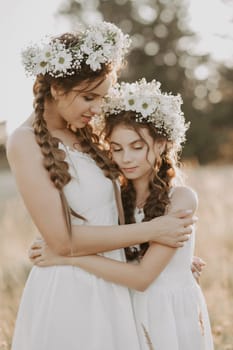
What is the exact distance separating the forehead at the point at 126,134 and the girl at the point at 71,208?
0.19 meters

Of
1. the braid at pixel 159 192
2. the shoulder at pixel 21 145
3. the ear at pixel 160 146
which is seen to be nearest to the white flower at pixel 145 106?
the ear at pixel 160 146

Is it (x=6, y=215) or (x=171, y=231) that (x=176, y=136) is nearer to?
(x=171, y=231)

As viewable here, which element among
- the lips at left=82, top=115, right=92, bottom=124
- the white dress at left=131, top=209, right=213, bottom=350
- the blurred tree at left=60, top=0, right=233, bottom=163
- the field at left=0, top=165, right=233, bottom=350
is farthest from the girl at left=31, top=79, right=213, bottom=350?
the blurred tree at left=60, top=0, right=233, bottom=163

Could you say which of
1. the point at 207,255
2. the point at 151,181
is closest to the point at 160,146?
the point at 151,181

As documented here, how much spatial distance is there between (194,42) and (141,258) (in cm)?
3045

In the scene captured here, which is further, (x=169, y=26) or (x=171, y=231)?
(x=169, y=26)

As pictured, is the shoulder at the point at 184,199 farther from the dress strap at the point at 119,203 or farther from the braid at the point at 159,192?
the dress strap at the point at 119,203

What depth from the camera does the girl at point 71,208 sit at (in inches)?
125

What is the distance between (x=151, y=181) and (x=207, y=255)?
2823mm

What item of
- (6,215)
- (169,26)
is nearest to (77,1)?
(169,26)

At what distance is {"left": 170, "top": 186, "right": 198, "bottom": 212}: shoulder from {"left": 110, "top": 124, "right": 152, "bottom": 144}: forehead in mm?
324

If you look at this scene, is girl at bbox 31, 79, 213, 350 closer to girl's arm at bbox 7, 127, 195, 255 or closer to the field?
girl's arm at bbox 7, 127, 195, 255

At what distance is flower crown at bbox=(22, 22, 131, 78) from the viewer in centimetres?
332

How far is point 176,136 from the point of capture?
12.1ft
